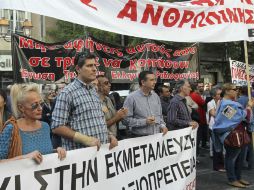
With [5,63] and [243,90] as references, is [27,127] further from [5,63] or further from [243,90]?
[5,63]

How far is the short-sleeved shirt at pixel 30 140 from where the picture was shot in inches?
121

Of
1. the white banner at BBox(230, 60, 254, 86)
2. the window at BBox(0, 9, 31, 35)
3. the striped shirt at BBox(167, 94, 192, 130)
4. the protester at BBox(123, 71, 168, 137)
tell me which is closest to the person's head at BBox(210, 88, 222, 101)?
the white banner at BBox(230, 60, 254, 86)

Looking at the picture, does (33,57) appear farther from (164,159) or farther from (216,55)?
(216,55)

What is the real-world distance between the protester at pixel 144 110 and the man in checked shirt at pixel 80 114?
1.35 meters

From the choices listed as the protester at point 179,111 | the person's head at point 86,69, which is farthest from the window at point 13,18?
the person's head at point 86,69

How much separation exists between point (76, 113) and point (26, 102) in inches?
Result: 21.5

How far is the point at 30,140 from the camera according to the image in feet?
10.6

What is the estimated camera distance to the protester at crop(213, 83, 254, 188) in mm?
6207

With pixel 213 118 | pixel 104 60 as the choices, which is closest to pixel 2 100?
pixel 104 60

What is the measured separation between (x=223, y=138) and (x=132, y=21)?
2386 mm

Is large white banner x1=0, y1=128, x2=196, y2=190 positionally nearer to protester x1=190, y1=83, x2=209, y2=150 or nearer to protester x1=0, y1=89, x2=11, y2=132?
protester x1=0, y1=89, x2=11, y2=132

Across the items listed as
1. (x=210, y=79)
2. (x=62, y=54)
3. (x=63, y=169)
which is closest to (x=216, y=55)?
(x=210, y=79)

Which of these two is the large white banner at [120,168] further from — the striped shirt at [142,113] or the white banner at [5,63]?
the white banner at [5,63]

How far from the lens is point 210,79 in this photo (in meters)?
30.8
